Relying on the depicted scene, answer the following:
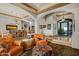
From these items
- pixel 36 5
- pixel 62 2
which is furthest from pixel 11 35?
pixel 62 2

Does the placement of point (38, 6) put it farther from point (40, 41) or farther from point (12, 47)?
point (12, 47)

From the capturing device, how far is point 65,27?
10.3 feet

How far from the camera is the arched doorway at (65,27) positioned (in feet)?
10.1

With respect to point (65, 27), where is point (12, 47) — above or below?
below

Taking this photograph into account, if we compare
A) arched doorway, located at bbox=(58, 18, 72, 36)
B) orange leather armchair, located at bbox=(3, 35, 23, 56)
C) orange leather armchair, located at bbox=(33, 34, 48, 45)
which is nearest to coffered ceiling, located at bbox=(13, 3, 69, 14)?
arched doorway, located at bbox=(58, 18, 72, 36)

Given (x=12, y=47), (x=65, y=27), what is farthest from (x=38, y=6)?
(x=12, y=47)

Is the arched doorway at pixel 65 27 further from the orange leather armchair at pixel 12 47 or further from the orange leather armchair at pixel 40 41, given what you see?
the orange leather armchair at pixel 12 47

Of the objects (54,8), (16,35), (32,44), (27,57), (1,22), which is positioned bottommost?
(27,57)

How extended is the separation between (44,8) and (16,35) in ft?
2.86

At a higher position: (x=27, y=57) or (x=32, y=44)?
(x=32, y=44)

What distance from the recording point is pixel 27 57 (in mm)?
3174

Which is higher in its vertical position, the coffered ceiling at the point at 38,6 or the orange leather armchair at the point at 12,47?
the coffered ceiling at the point at 38,6

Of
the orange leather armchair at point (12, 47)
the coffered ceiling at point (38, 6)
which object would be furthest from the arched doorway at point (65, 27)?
the orange leather armchair at point (12, 47)

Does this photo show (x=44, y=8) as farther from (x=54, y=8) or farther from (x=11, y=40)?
(x=11, y=40)
